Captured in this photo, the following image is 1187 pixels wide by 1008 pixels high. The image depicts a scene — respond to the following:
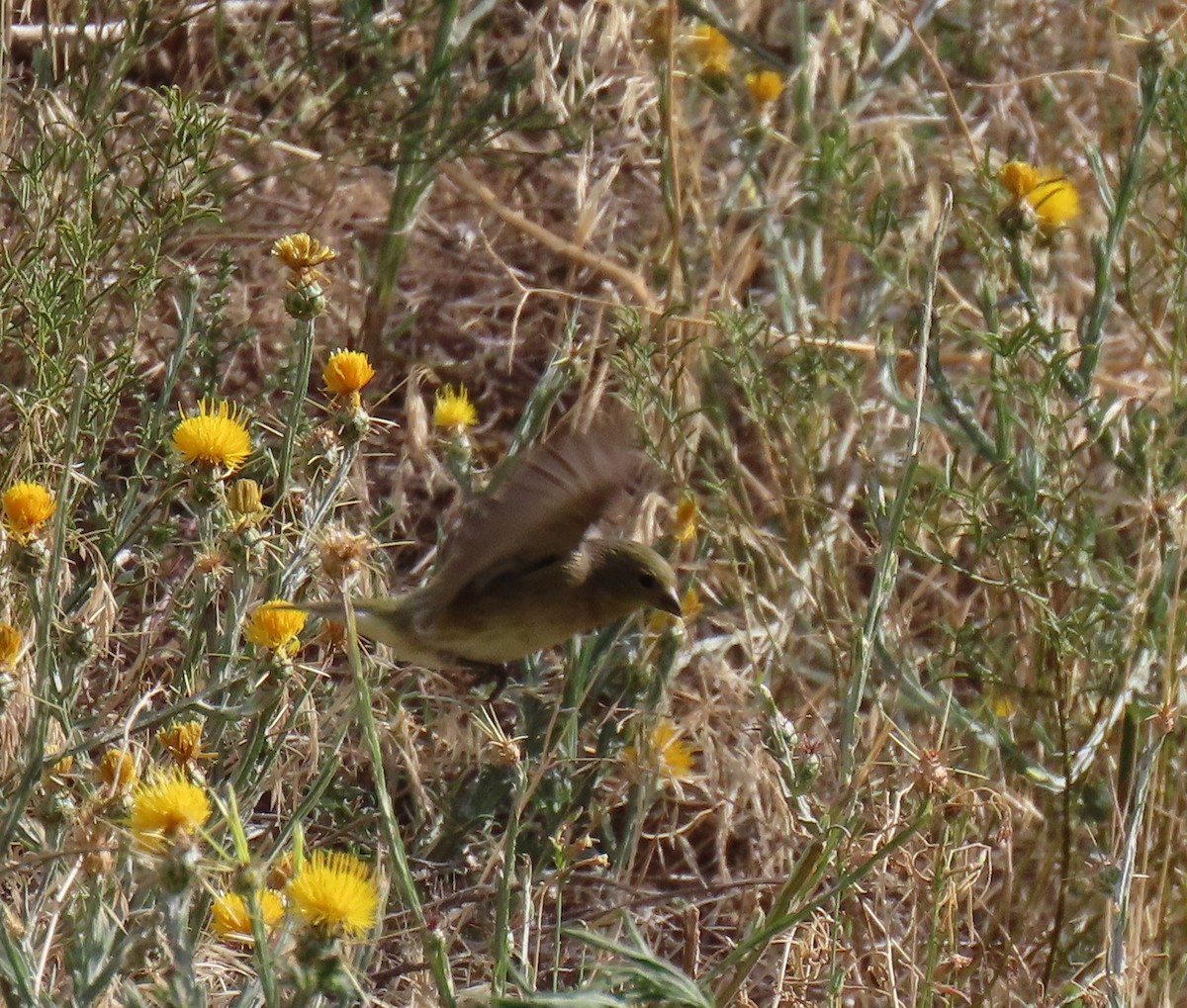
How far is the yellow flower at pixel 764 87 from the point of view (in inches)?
178

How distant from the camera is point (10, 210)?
13.3 feet

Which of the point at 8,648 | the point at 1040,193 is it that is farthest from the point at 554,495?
the point at 1040,193

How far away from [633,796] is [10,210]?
6.43 ft

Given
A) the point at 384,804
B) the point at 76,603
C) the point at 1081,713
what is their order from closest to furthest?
the point at 384,804, the point at 76,603, the point at 1081,713

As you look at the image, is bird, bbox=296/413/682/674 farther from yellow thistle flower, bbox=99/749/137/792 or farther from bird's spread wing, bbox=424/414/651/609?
yellow thistle flower, bbox=99/749/137/792

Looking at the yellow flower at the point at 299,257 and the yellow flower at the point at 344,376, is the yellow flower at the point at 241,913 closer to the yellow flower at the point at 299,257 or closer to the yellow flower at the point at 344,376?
the yellow flower at the point at 344,376

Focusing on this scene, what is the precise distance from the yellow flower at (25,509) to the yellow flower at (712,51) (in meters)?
2.59

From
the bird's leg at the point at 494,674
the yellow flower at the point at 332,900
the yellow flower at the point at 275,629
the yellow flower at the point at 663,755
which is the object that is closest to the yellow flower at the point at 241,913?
the yellow flower at the point at 332,900

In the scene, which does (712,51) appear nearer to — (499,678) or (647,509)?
(647,509)

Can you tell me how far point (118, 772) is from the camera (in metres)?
2.19

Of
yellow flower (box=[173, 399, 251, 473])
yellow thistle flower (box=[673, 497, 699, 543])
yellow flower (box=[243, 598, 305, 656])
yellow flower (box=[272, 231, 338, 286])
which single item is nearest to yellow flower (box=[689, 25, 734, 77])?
yellow thistle flower (box=[673, 497, 699, 543])

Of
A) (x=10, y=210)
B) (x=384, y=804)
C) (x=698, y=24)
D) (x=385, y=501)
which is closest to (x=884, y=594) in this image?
(x=384, y=804)

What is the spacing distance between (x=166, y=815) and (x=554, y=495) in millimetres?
1003

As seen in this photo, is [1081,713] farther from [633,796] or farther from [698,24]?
[698,24]
